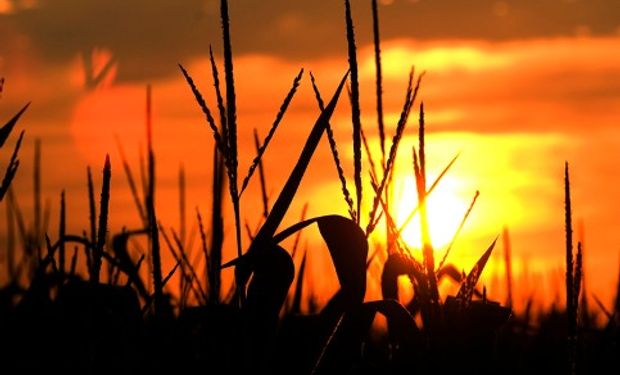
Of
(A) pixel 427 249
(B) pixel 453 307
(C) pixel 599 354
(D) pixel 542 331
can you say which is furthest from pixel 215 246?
(D) pixel 542 331

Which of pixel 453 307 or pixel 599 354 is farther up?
pixel 453 307

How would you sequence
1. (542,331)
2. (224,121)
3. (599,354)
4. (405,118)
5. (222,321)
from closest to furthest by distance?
1. (224,121)
2. (405,118)
3. (222,321)
4. (599,354)
5. (542,331)

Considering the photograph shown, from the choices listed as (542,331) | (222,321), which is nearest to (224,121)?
(222,321)

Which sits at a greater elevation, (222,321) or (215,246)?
(215,246)

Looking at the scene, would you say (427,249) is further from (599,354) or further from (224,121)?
(599,354)

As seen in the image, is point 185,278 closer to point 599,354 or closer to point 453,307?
point 453,307

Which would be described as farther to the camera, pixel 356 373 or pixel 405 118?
pixel 356 373

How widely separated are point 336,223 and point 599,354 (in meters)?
1.13

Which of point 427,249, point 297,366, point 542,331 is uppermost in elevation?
point 427,249

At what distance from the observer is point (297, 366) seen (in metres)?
2.14

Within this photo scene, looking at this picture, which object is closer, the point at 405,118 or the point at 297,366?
the point at 405,118

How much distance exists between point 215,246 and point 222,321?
16 centimetres

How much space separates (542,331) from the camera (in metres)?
4.19

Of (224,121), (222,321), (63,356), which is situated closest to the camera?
(224,121)
